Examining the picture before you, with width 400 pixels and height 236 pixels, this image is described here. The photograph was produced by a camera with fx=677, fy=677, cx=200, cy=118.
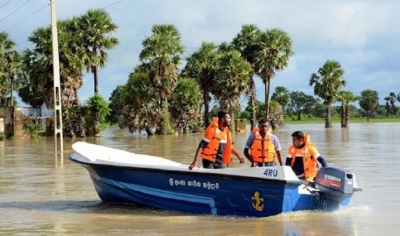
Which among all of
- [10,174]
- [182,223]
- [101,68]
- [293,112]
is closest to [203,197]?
[182,223]

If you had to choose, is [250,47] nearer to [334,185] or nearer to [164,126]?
[164,126]

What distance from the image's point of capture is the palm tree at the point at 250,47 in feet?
185

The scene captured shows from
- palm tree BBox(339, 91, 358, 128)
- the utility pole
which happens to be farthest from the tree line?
the utility pole

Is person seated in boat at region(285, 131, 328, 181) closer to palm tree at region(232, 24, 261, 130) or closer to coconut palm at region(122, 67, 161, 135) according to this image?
coconut palm at region(122, 67, 161, 135)

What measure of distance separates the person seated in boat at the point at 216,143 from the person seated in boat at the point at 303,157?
1.04m

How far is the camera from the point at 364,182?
587 inches

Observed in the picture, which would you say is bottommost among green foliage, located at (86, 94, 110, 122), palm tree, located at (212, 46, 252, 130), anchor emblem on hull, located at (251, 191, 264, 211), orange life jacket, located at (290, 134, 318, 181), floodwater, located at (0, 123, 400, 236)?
floodwater, located at (0, 123, 400, 236)

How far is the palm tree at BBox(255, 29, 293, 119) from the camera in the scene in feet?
181

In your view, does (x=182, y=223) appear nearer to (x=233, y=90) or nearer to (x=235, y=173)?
(x=235, y=173)

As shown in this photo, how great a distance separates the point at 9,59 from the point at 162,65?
560 inches

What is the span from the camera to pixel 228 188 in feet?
31.9

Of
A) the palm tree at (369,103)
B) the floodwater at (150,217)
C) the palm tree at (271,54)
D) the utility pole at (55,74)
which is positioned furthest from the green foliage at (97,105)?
the palm tree at (369,103)

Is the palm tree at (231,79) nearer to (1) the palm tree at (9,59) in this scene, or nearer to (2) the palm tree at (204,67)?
(2) the palm tree at (204,67)

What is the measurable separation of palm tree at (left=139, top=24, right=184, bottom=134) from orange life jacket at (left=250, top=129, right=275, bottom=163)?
36.9 m
